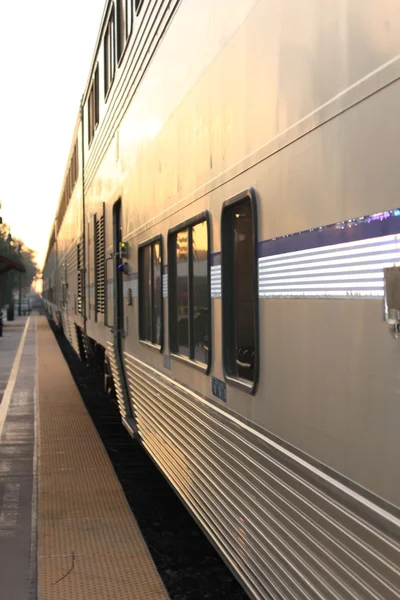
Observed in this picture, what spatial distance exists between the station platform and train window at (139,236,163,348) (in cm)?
134

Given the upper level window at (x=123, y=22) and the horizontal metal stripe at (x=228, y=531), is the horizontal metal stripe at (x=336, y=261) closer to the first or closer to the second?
the horizontal metal stripe at (x=228, y=531)

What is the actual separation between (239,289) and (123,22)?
4.57m

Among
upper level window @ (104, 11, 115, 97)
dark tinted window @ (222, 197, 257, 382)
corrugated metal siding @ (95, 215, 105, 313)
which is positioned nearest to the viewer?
dark tinted window @ (222, 197, 257, 382)

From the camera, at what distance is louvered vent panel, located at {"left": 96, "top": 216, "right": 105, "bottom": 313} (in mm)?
8766

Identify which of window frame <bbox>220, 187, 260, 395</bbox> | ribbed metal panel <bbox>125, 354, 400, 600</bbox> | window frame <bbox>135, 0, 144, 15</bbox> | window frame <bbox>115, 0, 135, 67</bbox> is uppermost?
window frame <bbox>115, 0, 135, 67</bbox>

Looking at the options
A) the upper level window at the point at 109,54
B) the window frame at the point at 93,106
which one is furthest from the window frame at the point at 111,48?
the window frame at the point at 93,106

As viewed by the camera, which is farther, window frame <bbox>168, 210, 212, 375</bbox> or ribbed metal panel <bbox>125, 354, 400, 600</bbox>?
window frame <bbox>168, 210, 212, 375</bbox>

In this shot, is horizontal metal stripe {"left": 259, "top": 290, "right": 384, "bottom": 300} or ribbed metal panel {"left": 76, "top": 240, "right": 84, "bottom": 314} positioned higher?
Result: ribbed metal panel {"left": 76, "top": 240, "right": 84, "bottom": 314}

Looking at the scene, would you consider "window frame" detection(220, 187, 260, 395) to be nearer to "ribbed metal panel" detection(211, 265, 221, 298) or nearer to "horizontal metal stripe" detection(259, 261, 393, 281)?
"ribbed metal panel" detection(211, 265, 221, 298)

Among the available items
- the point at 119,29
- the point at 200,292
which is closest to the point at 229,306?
the point at 200,292

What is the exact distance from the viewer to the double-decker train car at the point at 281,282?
1.94 m

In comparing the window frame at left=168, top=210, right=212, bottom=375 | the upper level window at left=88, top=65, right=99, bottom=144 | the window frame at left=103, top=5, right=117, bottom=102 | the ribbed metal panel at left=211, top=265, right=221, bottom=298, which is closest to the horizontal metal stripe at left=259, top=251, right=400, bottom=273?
the ribbed metal panel at left=211, top=265, right=221, bottom=298

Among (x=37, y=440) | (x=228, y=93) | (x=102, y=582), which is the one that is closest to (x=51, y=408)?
(x=37, y=440)

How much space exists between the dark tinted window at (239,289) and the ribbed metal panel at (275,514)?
0.28m
